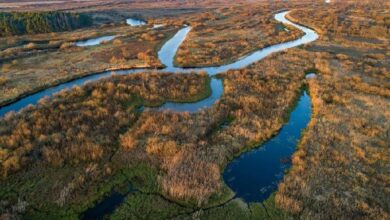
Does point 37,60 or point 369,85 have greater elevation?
point 37,60

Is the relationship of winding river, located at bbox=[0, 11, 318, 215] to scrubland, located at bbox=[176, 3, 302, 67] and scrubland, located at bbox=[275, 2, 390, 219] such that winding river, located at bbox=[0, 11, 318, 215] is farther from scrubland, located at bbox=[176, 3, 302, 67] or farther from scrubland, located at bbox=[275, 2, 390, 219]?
scrubland, located at bbox=[176, 3, 302, 67]

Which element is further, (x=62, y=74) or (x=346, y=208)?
(x=62, y=74)

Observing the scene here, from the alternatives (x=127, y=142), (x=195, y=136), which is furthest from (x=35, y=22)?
(x=195, y=136)

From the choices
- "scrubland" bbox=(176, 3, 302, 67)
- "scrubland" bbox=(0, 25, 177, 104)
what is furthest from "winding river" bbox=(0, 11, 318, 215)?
"scrubland" bbox=(176, 3, 302, 67)

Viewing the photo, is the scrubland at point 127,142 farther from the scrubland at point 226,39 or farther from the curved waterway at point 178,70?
the scrubland at point 226,39

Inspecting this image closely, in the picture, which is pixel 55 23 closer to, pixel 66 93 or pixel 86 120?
pixel 66 93

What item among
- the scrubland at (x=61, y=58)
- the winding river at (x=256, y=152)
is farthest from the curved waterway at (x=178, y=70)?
the scrubland at (x=61, y=58)

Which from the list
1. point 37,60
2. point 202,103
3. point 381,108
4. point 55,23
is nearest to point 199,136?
point 202,103
